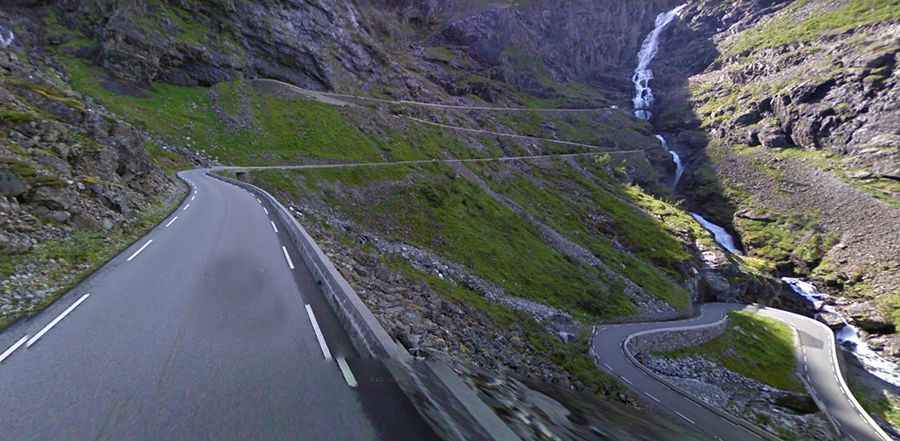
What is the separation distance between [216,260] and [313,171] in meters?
31.8

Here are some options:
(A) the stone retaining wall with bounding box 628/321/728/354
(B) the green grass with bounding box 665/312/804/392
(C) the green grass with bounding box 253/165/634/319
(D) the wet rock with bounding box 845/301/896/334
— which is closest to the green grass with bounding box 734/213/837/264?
(D) the wet rock with bounding box 845/301/896/334

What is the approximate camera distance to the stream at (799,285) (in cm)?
4909

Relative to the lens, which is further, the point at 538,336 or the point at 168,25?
the point at 168,25

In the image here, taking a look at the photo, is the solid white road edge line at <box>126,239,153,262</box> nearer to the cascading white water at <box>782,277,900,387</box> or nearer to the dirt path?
the dirt path

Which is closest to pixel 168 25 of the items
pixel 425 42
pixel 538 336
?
pixel 538 336

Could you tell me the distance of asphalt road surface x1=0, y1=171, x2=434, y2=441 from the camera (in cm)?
525

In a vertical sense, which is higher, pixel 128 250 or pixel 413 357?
pixel 413 357

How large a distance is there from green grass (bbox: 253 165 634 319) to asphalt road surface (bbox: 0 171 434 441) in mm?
26073

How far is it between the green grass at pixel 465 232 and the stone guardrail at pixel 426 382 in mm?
26503

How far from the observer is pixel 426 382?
629 cm

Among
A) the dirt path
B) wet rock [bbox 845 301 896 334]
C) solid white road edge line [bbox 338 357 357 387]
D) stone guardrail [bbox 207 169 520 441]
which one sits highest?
the dirt path

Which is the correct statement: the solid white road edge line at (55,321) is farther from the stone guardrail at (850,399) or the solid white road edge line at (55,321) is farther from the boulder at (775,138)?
the boulder at (775,138)

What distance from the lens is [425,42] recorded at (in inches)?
5960

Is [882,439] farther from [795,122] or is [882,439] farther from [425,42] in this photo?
[425,42]
